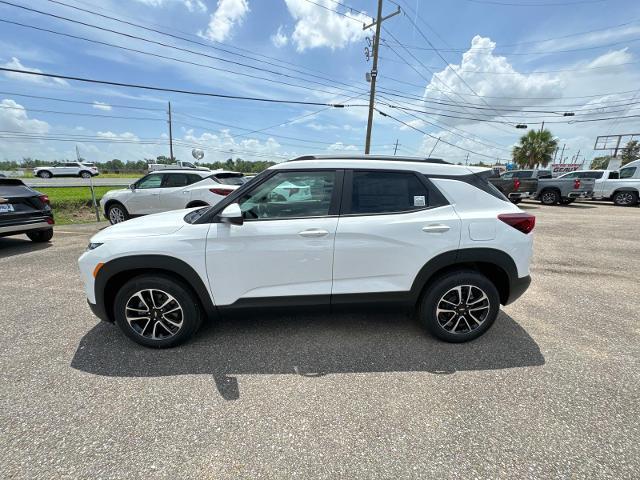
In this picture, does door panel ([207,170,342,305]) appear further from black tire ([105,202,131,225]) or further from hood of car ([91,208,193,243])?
black tire ([105,202,131,225])

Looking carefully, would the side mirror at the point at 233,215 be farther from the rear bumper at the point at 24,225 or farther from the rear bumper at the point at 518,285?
the rear bumper at the point at 24,225

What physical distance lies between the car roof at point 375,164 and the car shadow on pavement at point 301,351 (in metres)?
1.50

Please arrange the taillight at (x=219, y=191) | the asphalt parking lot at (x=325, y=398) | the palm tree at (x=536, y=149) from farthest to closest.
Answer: the palm tree at (x=536, y=149)
the taillight at (x=219, y=191)
the asphalt parking lot at (x=325, y=398)

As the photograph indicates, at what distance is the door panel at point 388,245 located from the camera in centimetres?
265

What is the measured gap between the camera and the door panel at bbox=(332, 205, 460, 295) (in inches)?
104

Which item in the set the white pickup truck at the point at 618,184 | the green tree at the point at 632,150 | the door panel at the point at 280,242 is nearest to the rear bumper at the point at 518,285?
the door panel at the point at 280,242

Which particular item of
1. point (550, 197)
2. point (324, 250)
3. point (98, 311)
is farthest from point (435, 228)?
point (550, 197)

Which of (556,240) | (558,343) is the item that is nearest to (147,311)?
(558,343)

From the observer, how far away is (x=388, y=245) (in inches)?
106

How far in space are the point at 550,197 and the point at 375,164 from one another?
16697 mm

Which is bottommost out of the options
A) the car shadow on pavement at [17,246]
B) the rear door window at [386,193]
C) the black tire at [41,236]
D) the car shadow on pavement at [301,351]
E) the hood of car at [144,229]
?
the car shadow on pavement at [17,246]

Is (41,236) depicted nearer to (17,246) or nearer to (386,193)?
(17,246)

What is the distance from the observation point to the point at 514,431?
6.49 ft

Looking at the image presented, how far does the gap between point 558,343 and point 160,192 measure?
8.53 metres
